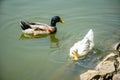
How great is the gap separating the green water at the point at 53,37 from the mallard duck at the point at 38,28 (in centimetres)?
24

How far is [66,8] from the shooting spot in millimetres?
12094

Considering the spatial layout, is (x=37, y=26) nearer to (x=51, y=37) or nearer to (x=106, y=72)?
(x=51, y=37)

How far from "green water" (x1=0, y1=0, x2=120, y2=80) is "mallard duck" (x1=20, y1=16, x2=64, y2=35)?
24 cm

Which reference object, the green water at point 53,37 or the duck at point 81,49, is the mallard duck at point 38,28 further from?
the duck at point 81,49

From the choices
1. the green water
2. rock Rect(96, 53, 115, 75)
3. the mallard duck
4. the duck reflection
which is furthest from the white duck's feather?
the mallard duck

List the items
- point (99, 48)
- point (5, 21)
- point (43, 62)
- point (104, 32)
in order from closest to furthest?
point (43, 62), point (99, 48), point (104, 32), point (5, 21)

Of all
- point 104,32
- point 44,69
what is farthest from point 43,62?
point 104,32

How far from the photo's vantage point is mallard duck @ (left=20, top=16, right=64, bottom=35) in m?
10.6

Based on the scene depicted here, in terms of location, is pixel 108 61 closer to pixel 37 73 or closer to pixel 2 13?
pixel 37 73

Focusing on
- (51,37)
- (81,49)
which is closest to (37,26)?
(51,37)

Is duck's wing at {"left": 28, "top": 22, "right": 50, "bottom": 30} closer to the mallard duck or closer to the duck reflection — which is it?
the mallard duck

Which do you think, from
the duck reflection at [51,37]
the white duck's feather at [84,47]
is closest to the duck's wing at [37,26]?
the duck reflection at [51,37]

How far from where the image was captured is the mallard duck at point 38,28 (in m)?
10.6

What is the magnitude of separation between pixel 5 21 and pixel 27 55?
9.95ft
